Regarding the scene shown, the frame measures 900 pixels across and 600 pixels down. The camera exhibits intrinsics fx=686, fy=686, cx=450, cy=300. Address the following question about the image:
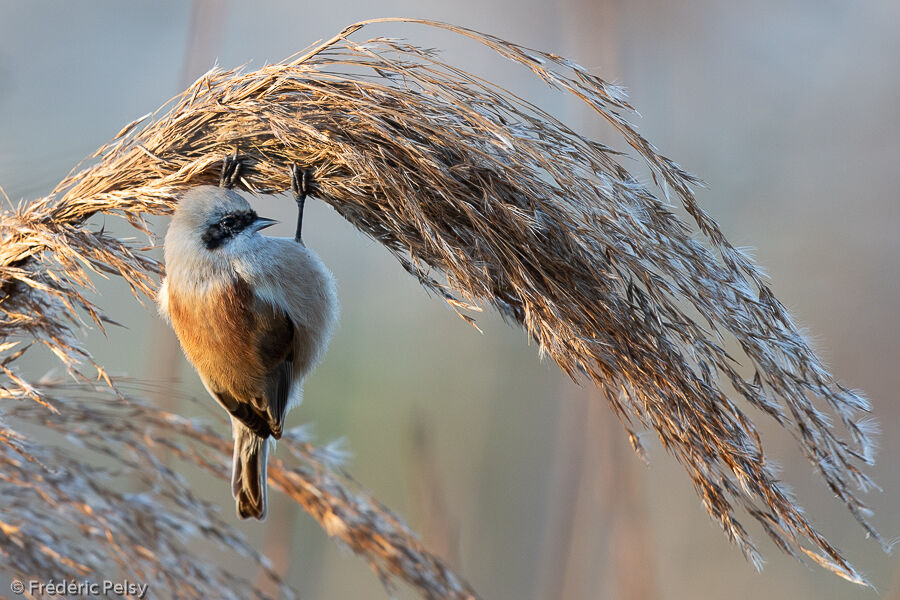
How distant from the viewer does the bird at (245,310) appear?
1054 millimetres

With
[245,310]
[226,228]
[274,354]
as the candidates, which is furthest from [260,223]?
[274,354]

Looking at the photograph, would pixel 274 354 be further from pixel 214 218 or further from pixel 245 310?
pixel 214 218

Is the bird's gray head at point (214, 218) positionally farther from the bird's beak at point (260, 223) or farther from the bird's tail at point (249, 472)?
the bird's tail at point (249, 472)

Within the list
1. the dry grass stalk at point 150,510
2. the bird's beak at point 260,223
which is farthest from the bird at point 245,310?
the dry grass stalk at point 150,510

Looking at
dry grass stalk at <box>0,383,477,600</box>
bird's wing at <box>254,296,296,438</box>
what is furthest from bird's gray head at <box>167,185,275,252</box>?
dry grass stalk at <box>0,383,477,600</box>

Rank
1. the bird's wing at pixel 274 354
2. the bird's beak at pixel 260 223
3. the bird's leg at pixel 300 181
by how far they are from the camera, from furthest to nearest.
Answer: the bird's wing at pixel 274 354 → the bird's beak at pixel 260 223 → the bird's leg at pixel 300 181

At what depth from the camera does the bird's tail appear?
1224 millimetres

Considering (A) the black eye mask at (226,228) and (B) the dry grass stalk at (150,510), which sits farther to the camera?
(B) the dry grass stalk at (150,510)

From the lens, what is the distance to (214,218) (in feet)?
3.34

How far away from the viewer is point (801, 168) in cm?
229

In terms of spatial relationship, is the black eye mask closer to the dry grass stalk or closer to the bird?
the bird

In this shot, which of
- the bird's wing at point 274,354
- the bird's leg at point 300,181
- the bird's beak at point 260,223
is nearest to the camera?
the bird's leg at point 300,181

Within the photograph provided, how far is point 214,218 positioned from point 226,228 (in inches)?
1.3

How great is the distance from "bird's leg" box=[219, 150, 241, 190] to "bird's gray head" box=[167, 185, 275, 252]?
18 millimetres
